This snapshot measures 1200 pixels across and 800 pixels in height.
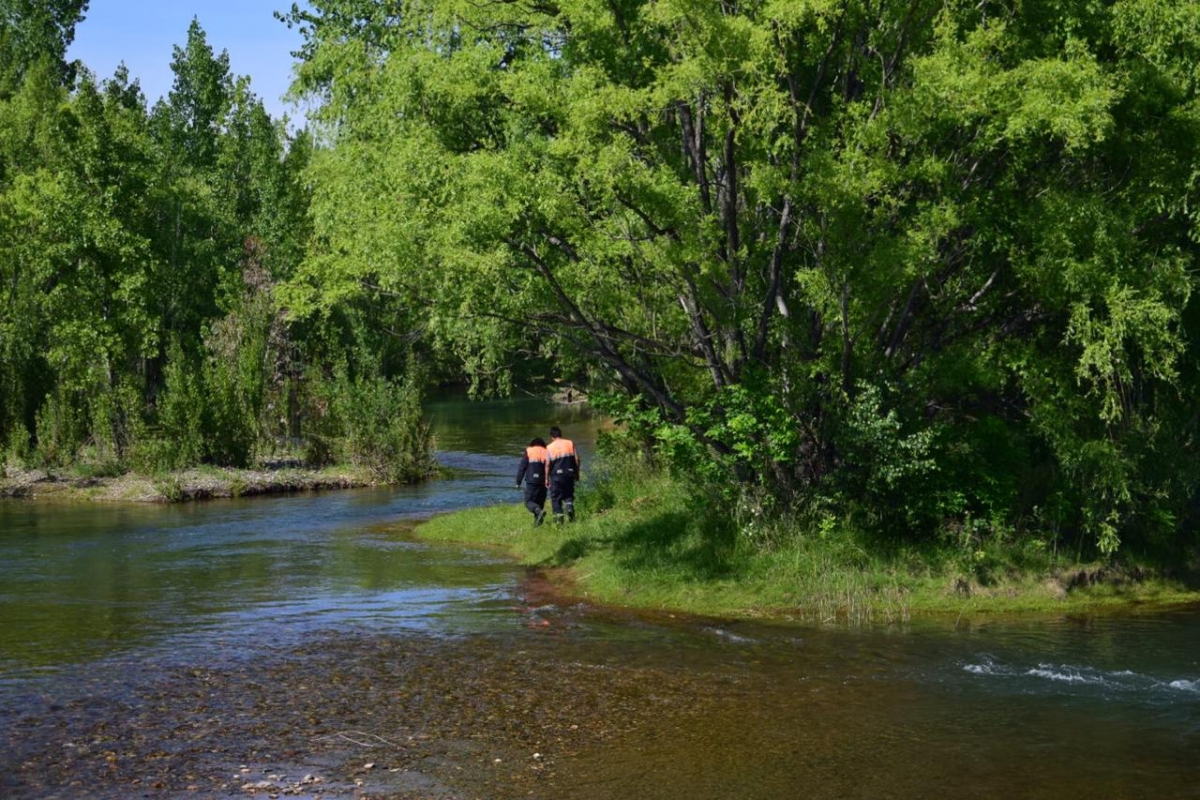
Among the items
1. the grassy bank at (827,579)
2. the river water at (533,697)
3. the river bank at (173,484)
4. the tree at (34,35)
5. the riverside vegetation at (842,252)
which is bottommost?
the river water at (533,697)

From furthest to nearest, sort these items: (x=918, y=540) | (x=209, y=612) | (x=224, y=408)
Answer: (x=224, y=408) < (x=918, y=540) < (x=209, y=612)

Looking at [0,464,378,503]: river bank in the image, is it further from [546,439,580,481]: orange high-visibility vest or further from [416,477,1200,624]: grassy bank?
[416,477,1200,624]: grassy bank

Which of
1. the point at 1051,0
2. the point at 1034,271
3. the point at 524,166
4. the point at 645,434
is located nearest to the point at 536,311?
the point at 524,166

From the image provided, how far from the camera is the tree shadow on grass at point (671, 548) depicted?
2100cm

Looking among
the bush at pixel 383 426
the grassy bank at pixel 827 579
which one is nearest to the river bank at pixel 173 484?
the bush at pixel 383 426

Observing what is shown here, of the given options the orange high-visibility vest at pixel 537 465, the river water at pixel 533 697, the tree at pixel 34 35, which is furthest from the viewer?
the tree at pixel 34 35

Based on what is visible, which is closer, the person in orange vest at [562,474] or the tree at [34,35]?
the person in orange vest at [562,474]

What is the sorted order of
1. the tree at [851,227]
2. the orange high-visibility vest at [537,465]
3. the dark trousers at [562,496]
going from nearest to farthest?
the tree at [851,227]
the orange high-visibility vest at [537,465]
the dark trousers at [562,496]

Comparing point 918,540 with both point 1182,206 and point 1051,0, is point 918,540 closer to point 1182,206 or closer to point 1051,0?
point 1182,206

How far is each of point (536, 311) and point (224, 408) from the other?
19412 mm

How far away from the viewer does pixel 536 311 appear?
72.0 feet

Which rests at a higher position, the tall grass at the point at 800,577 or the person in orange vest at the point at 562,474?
the person in orange vest at the point at 562,474

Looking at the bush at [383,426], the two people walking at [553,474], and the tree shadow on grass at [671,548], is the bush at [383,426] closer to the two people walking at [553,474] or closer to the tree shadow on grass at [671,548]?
the two people walking at [553,474]

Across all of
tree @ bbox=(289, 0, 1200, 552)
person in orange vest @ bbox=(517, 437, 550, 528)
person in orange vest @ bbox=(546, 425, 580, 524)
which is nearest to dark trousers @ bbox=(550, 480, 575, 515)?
person in orange vest @ bbox=(546, 425, 580, 524)
